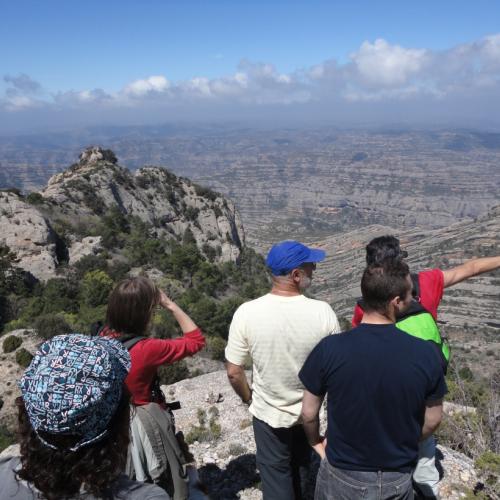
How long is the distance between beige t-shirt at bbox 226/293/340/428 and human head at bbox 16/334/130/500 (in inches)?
74.7

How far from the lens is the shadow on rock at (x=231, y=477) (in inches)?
205

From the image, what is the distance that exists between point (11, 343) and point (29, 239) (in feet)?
42.8

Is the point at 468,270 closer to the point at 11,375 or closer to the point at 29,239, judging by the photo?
the point at 11,375

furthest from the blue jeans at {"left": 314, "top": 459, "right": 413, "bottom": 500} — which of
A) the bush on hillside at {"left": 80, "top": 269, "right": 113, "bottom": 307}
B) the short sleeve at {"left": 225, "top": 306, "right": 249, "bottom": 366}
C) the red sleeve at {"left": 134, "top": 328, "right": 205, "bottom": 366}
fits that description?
the bush on hillside at {"left": 80, "top": 269, "right": 113, "bottom": 307}

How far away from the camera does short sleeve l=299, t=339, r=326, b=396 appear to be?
2.96 meters

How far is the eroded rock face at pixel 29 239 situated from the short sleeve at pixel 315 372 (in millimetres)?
23274

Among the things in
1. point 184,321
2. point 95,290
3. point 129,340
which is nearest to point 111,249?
point 95,290

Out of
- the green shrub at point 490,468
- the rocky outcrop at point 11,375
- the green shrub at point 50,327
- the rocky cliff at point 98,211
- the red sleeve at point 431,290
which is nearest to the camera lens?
the red sleeve at point 431,290

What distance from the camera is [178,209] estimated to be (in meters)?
44.7

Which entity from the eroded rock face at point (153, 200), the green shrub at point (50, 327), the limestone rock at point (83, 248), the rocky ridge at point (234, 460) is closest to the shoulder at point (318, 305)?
the rocky ridge at point (234, 460)

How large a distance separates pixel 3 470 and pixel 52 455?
30 centimetres

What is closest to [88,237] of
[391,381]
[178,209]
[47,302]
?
[47,302]

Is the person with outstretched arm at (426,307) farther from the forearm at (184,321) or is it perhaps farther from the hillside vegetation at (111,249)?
the hillside vegetation at (111,249)

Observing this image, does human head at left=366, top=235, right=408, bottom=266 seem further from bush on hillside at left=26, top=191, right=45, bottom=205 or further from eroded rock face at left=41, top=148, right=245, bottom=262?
eroded rock face at left=41, top=148, right=245, bottom=262
